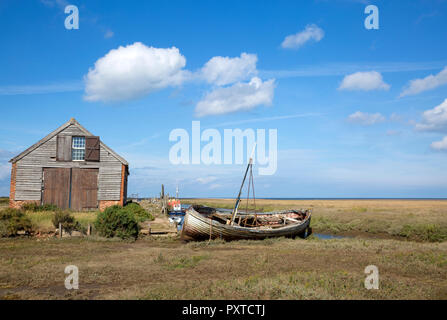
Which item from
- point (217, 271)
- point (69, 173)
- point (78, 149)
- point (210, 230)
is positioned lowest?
point (217, 271)

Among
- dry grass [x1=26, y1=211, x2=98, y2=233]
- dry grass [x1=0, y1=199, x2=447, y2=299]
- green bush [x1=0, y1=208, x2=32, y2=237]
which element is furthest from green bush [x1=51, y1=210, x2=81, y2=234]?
dry grass [x1=0, y1=199, x2=447, y2=299]

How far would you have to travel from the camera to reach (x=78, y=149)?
28375 millimetres

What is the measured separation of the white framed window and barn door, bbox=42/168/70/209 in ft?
4.50

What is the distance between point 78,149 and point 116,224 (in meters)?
10.9

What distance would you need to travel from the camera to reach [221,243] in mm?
19203


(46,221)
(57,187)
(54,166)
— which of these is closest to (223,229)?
(46,221)

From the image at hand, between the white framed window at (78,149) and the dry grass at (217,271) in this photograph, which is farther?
the white framed window at (78,149)

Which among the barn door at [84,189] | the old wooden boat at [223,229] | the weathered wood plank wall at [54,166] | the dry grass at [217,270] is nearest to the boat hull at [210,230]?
the old wooden boat at [223,229]

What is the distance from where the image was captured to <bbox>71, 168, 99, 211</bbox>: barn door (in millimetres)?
27953

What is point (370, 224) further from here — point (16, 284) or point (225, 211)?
point (16, 284)

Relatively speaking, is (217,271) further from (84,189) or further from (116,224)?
(84,189)

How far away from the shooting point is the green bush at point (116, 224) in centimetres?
2014

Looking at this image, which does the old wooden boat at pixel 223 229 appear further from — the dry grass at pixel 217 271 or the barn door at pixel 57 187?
the barn door at pixel 57 187
